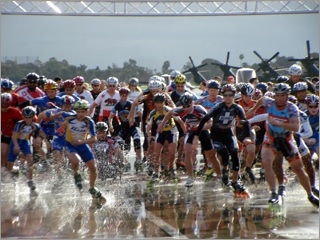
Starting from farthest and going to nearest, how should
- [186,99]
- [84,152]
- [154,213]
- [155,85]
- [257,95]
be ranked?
[257,95]
[155,85]
[186,99]
[84,152]
[154,213]

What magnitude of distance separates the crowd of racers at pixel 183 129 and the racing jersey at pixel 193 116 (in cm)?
2

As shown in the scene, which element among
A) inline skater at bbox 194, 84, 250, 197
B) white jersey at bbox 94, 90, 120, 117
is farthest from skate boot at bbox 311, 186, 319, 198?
white jersey at bbox 94, 90, 120, 117

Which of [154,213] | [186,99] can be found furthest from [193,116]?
[154,213]

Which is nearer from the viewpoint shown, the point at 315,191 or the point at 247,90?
the point at 315,191

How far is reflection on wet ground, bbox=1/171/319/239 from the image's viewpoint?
8758mm

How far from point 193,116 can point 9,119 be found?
3.34 metres

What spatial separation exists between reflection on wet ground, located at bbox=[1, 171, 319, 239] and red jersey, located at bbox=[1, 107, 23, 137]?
37.5 inches

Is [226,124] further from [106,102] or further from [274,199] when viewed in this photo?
[106,102]

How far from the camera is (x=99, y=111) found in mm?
16922

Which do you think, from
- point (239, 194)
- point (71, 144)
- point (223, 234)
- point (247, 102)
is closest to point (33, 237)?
point (223, 234)

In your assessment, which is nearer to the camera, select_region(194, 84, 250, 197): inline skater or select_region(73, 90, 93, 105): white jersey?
select_region(194, 84, 250, 197): inline skater

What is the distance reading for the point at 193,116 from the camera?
42.5 ft

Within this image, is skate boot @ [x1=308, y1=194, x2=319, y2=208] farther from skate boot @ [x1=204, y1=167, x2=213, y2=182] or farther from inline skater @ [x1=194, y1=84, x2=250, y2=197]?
skate boot @ [x1=204, y1=167, x2=213, y2=182]

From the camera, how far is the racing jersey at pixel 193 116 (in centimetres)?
1290
